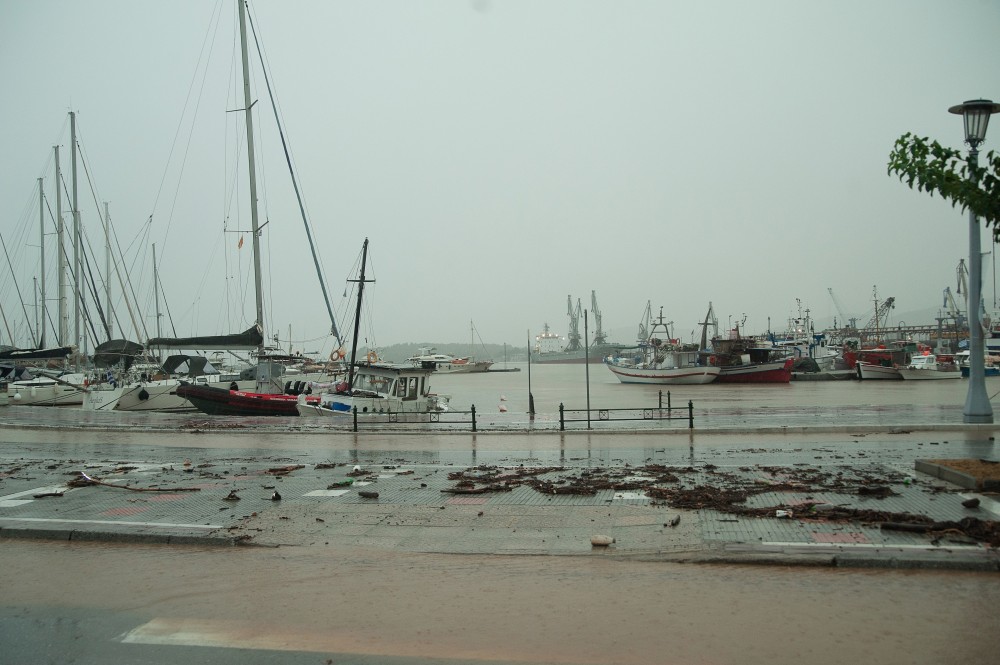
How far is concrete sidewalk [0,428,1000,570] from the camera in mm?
7684

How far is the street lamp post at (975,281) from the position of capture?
1544cm

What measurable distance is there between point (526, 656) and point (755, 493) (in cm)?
596

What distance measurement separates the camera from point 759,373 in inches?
3081

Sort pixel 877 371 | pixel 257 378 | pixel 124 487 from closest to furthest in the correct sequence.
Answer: pixel 124 487
pixel 257 378
pixel 877 371

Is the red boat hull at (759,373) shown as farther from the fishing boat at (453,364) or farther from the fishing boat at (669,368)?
the fishing boat at (453,364)

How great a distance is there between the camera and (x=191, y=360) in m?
49.1

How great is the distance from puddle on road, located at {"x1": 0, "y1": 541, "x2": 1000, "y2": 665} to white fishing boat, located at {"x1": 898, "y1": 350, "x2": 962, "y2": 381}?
3229 inches

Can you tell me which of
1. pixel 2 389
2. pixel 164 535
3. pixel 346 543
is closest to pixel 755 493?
pixel 346 543

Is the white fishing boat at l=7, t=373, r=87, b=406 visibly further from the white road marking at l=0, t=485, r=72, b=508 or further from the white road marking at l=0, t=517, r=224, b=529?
the white road marking at l=0, t=517, r=224, b=529

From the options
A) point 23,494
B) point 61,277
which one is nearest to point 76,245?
point 61,277

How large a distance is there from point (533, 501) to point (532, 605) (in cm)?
411

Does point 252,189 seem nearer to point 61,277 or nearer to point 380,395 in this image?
point 380,395

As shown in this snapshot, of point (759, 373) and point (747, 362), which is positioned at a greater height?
point (747, 362)

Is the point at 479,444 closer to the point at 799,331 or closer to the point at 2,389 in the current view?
the point at 2,389
